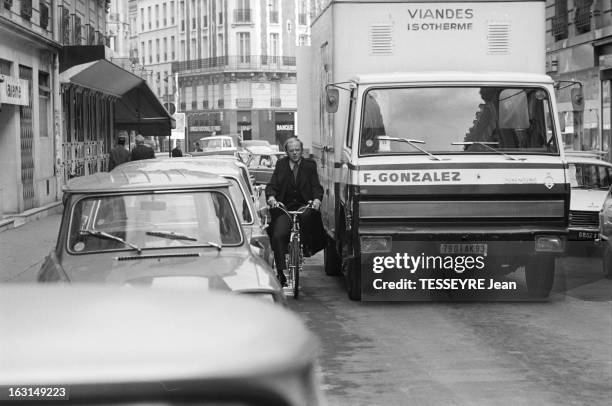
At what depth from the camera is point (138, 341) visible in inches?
69.5

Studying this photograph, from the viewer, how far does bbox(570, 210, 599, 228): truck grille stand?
17.5 m

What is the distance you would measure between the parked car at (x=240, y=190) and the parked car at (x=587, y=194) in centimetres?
726

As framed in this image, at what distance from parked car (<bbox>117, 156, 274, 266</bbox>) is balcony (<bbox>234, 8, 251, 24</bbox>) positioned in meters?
84.1

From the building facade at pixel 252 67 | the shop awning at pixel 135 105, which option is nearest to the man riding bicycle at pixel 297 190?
the shop awning at pixel 135 105

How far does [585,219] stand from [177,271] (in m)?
11.7

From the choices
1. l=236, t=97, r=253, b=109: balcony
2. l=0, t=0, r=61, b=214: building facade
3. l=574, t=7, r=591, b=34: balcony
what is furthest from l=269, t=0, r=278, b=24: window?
l=0, t=0, r=61, b=214: building facade

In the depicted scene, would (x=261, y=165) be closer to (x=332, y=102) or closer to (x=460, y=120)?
(x=332, y=102)

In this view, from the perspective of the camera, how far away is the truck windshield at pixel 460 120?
12.0 m

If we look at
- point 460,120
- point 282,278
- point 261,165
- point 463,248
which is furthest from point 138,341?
point 261,165

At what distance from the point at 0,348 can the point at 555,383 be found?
666 centimetres

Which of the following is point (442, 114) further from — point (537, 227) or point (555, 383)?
point (555, 383)

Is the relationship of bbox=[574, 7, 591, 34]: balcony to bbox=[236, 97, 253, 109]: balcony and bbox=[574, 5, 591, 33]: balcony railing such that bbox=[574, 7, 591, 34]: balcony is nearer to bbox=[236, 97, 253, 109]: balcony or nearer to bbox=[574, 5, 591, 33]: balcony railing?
bbox=[574, 5, 591, 33]: balcony railing

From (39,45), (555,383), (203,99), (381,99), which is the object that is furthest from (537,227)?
(203,99)

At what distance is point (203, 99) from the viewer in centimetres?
9831
